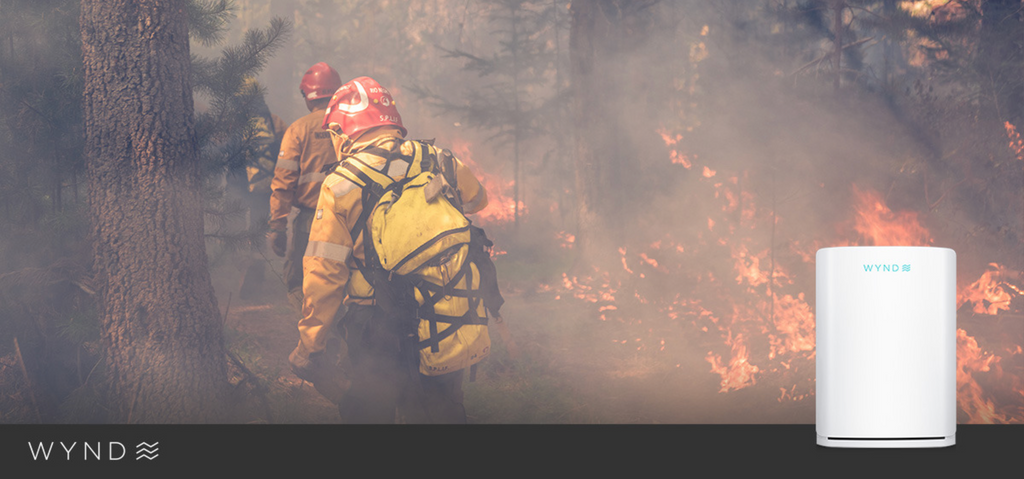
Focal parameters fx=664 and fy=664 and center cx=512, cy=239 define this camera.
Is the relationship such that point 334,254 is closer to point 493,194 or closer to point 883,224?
point 493,194

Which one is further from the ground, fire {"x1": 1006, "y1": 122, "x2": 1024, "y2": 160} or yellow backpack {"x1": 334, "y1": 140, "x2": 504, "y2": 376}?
fire {"x1": 1006, "y1": 122, "x2": 1024, "y2": 160}

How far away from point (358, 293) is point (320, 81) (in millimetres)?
1094

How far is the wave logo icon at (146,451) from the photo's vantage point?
2.73 metres

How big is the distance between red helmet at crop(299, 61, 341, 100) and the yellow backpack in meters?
0.57

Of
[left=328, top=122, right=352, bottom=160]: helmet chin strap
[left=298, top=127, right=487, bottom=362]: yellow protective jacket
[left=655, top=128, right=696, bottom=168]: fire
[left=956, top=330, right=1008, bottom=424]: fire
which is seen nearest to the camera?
[left=298, top=127, right=487, bottom=362]: yellow protective jacket

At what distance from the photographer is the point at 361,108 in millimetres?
3023

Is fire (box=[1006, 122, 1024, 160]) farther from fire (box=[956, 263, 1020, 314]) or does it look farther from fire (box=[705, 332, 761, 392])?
fire (box=[705, 332, 761, 392])

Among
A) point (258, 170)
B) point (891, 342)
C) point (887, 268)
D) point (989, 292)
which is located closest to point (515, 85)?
point (258, 170)

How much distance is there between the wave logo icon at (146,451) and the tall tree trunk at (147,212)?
0.20 m

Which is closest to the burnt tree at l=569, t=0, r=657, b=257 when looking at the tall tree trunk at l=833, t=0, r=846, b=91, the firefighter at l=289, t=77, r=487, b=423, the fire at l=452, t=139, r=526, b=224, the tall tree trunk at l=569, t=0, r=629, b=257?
the tall tree trunk at l=569, t=0, r=629, b=257

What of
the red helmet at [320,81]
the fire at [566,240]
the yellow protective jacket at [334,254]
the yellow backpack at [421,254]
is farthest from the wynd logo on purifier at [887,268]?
the red helmet at [320,81]

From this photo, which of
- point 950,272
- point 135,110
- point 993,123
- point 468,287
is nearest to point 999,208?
point 993,123

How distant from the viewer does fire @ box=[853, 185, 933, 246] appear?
10.3 feet

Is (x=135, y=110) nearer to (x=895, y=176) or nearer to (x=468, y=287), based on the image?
(x=468, y=287)
